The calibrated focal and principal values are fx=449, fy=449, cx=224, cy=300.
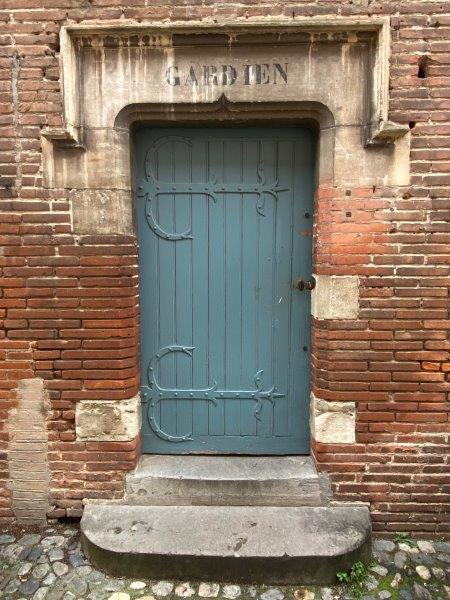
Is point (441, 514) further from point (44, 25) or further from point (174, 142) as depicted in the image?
point (44, 25)

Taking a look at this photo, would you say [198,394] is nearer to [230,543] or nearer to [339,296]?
[230,543]

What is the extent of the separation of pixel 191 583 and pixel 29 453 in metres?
1.42

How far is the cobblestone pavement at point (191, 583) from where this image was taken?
8.68 feet

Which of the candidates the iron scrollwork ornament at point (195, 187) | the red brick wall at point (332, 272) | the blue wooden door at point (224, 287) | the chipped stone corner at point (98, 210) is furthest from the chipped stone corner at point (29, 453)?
the iron scrollwork ornament at point (195, 187)

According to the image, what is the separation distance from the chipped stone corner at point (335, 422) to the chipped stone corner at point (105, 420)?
1.31 meters

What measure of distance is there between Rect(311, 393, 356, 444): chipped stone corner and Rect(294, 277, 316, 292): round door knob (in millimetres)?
792

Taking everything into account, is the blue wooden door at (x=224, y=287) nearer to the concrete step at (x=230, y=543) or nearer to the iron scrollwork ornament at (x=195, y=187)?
the iron scrollwork ornament at (x=195, y=187)

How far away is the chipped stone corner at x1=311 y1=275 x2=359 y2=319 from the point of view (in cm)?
301

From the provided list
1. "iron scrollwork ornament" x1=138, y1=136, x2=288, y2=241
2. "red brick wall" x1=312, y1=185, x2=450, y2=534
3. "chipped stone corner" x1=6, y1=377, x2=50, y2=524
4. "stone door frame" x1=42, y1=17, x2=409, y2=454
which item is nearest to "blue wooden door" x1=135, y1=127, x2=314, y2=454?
"iron scrollwork ornament" x1=138, y1=136, x2=288, y2=241

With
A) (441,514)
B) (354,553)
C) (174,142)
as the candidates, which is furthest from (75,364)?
(441,514)

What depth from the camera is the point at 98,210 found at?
9.90 ft

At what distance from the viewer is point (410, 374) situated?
3051 mm

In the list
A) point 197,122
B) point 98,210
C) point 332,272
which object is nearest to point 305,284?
point 332,272

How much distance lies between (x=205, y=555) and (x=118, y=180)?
2.45 metres
